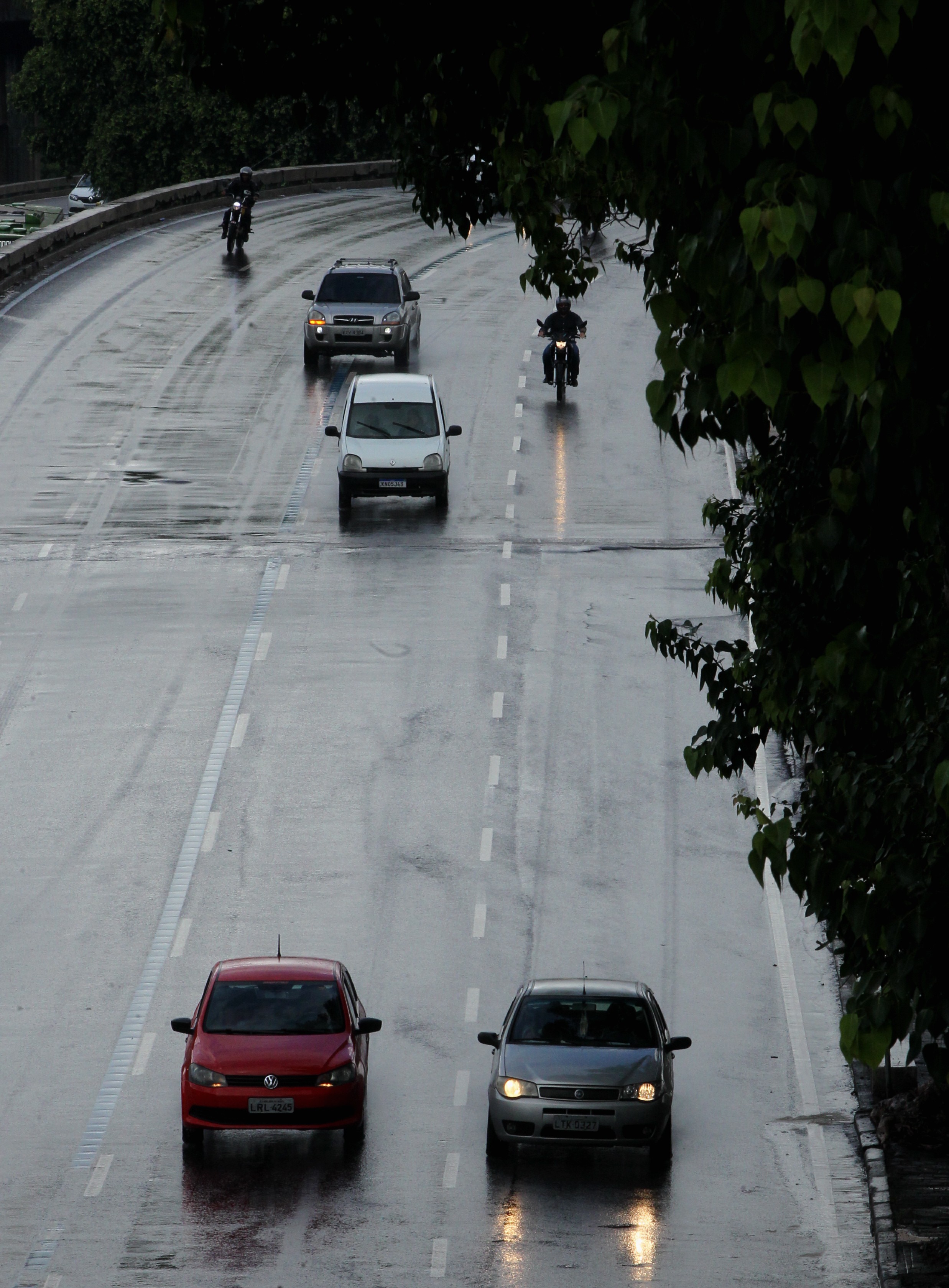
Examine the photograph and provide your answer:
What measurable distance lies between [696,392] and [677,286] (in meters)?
0.42

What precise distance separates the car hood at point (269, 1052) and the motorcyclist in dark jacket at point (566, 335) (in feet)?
83.1

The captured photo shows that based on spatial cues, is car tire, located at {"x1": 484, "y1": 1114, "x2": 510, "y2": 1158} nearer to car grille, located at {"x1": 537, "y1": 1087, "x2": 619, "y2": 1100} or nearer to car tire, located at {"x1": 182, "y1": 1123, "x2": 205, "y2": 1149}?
car grille, located at {"x1": 537, "y1": 1087, "x2": 619, "y2": 1100}

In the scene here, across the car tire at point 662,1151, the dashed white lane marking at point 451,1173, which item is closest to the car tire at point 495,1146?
the dashed white lane marking at point 451,1173

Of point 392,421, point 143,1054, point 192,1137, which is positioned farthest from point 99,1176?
point 392,421

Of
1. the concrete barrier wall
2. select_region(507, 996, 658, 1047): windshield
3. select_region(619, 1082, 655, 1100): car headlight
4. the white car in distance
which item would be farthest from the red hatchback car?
the concrete barrier wall

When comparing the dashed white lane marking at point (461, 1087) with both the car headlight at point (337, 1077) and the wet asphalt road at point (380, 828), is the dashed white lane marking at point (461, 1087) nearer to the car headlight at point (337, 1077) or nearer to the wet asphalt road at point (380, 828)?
the wet asphalt road at point (380, 828)

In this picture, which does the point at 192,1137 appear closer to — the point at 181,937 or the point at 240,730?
the point at 181,937

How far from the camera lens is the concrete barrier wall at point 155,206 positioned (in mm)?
57406

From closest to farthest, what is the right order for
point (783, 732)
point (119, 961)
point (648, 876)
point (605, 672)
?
point (783, 732) → point (119, 961) → point (648, 876) → point (605, 672)

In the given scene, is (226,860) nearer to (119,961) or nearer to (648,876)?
(119,961)

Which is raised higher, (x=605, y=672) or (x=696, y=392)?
(x=696, y=392)

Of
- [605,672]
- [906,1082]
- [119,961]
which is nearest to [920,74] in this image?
[906,1082]

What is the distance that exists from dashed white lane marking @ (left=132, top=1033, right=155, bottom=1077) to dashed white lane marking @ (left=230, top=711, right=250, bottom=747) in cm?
771

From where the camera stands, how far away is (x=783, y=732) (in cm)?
1162
